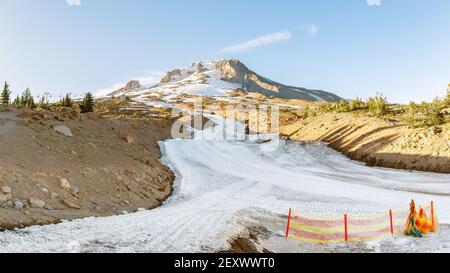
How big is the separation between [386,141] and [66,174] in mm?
24422

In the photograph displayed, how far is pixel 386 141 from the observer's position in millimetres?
29250

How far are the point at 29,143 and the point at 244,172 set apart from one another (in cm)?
1425

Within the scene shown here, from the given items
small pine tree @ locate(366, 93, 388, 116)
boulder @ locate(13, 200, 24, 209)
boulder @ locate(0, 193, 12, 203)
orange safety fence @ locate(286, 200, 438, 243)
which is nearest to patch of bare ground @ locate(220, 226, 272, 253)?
orange safety fence @ locate(286, 200, 438, 243)

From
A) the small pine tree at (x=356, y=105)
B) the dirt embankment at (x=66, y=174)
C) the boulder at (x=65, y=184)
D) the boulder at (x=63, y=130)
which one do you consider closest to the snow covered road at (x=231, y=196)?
the dirt embankment at (x=66, y=174)

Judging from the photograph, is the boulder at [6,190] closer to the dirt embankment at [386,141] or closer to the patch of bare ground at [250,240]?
the patch of bare ground at [250,240]

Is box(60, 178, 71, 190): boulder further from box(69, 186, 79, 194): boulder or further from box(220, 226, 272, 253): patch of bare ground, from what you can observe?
box(220, 226, 272, 253): patch of bare ground

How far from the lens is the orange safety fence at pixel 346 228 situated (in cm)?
1211

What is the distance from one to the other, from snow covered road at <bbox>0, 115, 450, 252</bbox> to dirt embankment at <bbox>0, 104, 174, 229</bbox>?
1120mm

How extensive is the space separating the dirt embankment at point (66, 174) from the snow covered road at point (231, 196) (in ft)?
3.68

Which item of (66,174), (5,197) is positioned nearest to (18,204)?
(5,197)

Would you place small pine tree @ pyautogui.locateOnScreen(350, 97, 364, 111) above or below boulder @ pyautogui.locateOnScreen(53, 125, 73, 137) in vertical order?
above

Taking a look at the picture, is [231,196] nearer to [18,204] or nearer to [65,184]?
[65,184]

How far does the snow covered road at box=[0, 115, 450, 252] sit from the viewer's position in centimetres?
966

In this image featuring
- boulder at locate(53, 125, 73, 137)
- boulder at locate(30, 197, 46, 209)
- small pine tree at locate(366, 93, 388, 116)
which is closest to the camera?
boulder at locate(30, 197, 46, 209)
